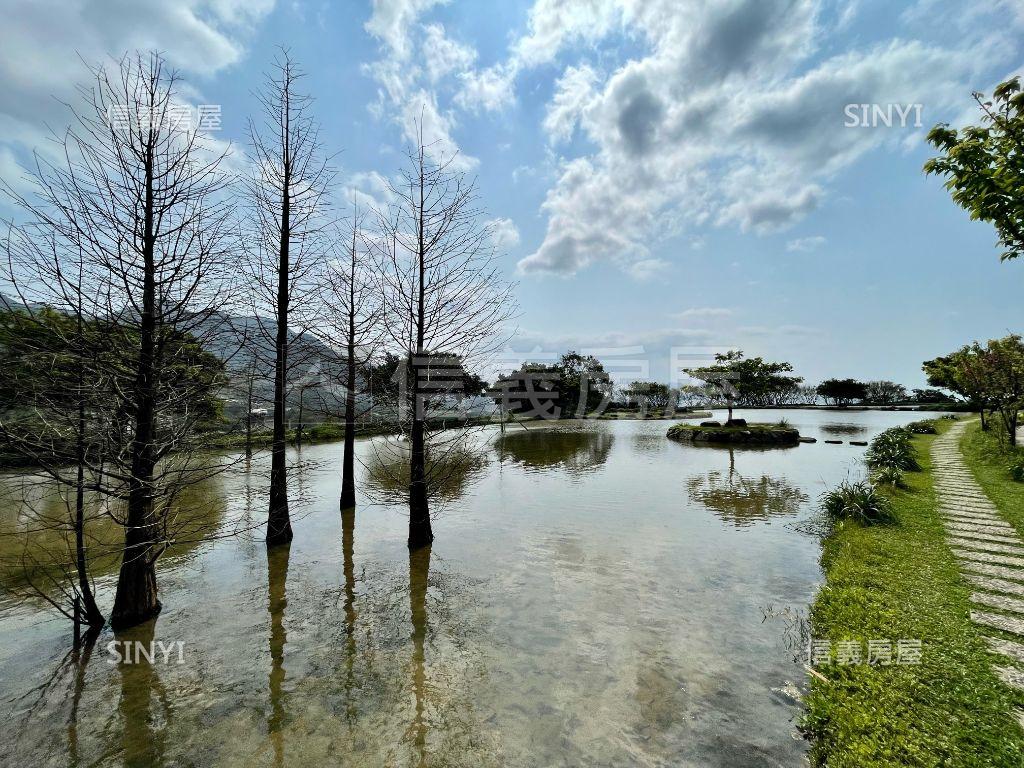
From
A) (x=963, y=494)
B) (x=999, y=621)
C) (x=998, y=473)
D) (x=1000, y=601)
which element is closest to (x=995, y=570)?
(x=1000, y=601)

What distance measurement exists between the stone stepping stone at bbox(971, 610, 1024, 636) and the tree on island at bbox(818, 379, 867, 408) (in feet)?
261

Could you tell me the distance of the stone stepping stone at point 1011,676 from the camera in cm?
349

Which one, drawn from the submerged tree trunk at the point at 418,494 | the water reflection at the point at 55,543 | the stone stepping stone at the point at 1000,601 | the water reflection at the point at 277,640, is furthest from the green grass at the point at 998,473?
the water reflection at the point at 55,543

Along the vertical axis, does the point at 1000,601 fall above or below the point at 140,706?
above

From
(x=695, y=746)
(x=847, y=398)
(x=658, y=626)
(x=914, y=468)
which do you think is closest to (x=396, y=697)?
(x=695, y=746)

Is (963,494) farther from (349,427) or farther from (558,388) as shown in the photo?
(558,388)

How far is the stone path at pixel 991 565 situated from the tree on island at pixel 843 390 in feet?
232

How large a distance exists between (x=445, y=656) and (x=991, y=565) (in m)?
7.36

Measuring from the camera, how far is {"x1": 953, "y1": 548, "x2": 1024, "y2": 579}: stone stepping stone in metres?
5.91

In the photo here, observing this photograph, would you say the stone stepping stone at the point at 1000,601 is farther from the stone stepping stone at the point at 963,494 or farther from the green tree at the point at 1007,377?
the green tree at the point at 1007,377

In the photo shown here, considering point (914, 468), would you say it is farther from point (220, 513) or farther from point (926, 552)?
point (220, 513)

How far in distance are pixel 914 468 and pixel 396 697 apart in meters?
16.9

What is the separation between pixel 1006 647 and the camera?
4023mm

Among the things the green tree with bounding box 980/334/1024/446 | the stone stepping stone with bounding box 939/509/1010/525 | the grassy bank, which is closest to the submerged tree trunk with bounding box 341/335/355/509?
the grassy bank
